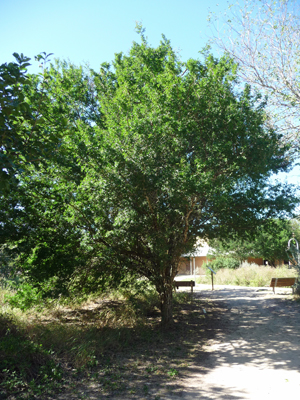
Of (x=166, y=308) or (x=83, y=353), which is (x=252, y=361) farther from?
(x=166, y=308)

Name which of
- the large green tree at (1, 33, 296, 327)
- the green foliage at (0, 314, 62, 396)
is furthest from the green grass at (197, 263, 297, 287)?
the green foliage at (0, 314, 62, 396)

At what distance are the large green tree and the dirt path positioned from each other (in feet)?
7.76

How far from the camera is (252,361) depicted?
6410 millimetres

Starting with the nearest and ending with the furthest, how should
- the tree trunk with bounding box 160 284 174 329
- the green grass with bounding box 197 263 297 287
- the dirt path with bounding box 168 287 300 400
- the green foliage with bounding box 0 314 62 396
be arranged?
the green foliage with bounding box 0 314 62 396 < the dirt path with bounding box 168 287 300 400 < the tree trunk with bounding box 160 284 174 329 < the green grass with bounding box 197 263 297 287

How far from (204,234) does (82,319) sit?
445cm

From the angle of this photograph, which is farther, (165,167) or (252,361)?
(165,167)

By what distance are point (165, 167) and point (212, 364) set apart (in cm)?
431

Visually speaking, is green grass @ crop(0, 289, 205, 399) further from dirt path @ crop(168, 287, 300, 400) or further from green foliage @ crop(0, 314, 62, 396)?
dirt path @ crop(168, 287, 300, 400)

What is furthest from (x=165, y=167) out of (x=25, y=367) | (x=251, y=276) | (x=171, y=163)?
(x=251, y=276)

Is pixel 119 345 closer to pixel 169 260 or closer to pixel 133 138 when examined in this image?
pixel 169 260

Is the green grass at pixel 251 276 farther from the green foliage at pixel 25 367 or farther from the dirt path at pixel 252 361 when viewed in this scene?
the green foliage at pixel 25 367

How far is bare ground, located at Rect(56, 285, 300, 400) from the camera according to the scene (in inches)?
192

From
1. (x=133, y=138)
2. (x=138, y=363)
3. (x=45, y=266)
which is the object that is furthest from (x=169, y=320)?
(x=133, y=138)

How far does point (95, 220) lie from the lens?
24.7 feet
